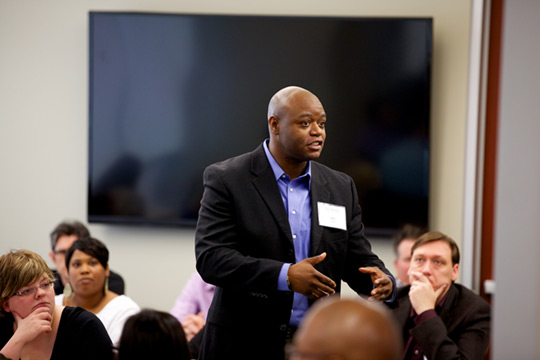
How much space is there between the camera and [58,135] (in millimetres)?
5152

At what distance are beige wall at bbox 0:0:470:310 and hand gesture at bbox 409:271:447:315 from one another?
239 centimetres

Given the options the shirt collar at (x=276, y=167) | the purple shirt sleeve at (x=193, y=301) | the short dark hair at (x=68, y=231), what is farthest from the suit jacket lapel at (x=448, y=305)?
the short dark hair at (x=68, y=231)

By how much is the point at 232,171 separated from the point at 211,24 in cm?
273

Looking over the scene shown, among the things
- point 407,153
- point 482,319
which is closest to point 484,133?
point 407,153

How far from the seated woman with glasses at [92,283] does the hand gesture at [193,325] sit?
1.59ft

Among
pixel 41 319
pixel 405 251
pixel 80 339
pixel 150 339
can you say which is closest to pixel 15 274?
pixel 41 319

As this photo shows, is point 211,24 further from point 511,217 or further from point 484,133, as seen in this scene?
point 511,217

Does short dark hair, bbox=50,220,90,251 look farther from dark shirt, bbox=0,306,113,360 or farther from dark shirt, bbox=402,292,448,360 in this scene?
dark shirt, bbox=402,292,448,360

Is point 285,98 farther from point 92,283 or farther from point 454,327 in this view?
point 92,283

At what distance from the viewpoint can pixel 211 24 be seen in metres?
4.88

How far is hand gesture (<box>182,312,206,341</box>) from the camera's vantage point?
3984 mm

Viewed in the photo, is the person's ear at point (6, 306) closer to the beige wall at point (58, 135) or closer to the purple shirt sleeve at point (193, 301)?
the purple shirt sleeve at point (193, 301)

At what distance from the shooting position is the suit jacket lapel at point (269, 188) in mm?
2293

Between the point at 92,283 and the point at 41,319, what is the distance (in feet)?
3.73
